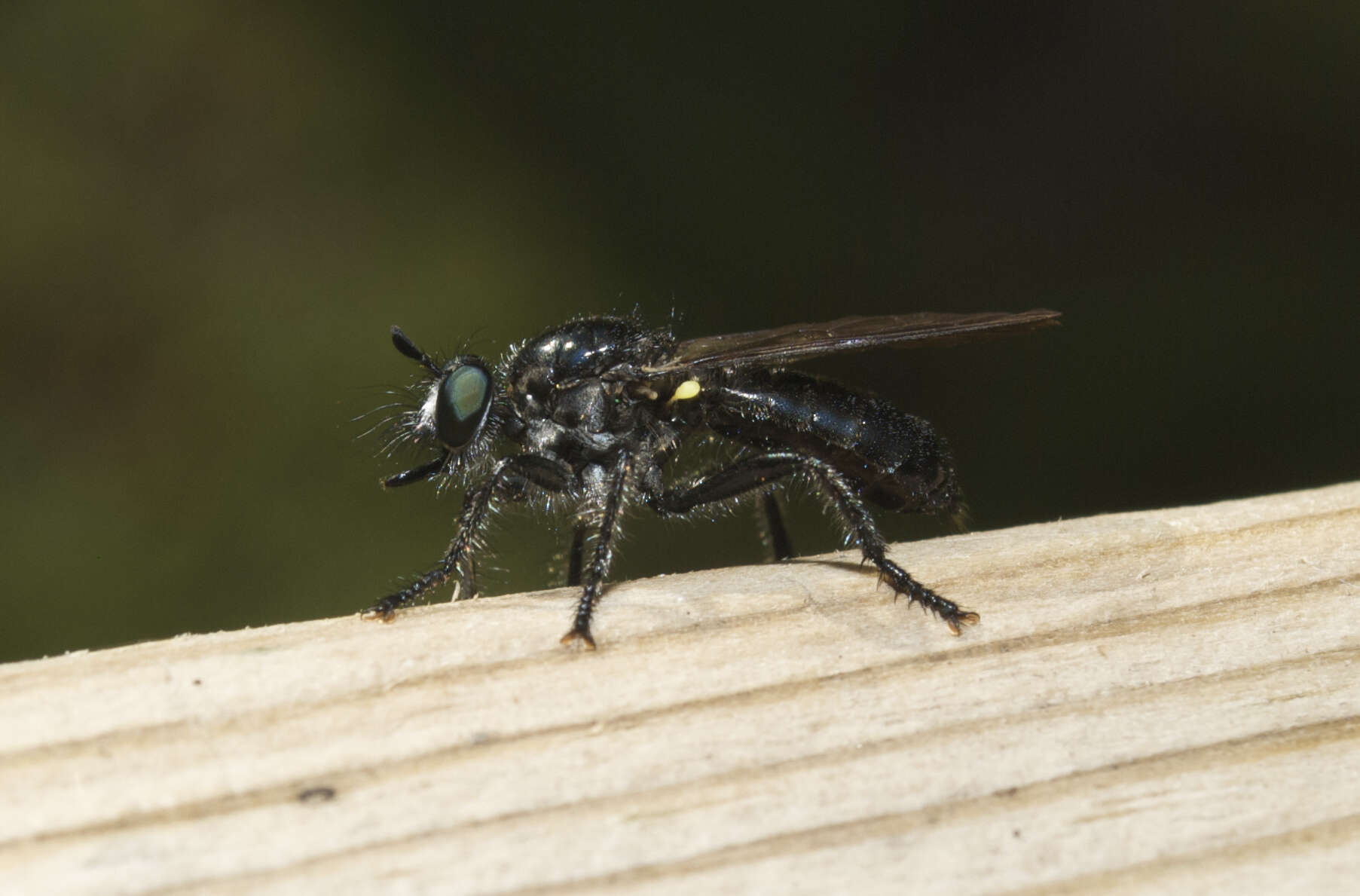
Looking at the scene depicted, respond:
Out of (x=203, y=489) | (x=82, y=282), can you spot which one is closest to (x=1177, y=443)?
(x=203, y=489)

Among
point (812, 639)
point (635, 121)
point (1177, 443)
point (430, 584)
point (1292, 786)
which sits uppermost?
point (635, 121)

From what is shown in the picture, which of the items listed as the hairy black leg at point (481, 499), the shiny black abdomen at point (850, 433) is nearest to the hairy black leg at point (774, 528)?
the shiny black abdomen at point (850, 433)

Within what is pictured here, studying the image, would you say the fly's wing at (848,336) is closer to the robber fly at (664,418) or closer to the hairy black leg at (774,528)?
the robber fly at (664,418)

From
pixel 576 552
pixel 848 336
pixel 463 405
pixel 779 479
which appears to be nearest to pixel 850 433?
pixel 848 336

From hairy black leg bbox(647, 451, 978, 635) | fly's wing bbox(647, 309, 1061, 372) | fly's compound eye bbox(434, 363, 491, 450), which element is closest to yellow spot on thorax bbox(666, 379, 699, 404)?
fly's wing bbox(647, 309, 1061, 372)

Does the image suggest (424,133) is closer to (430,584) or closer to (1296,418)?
(430,584)

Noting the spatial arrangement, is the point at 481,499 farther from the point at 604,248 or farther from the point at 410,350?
the point at 604,248
